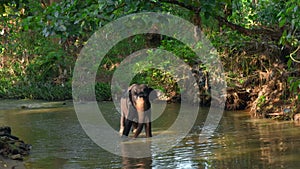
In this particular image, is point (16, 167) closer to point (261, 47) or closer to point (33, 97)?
point (261, 47)

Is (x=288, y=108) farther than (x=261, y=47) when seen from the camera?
No

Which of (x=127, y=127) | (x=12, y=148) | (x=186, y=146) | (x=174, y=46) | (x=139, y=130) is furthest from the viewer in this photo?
(x=174, y=46)

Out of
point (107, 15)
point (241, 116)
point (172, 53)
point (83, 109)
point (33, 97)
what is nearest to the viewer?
point (107, 15)

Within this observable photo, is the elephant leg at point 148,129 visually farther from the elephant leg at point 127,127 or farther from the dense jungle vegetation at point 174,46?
the dense jungle vegetation at point 174,46

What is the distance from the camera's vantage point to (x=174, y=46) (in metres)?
17.5

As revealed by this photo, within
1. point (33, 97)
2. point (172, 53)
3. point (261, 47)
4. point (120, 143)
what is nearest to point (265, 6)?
point (261, 47)

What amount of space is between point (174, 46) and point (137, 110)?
594cm

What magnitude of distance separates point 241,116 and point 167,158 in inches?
235

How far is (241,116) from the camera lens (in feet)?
49.3

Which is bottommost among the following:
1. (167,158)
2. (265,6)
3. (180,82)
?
(167,158)

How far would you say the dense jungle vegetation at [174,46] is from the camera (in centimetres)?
797

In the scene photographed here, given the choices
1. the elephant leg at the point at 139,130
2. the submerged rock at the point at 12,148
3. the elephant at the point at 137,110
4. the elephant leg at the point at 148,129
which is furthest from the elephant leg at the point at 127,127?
the submerged rock at the point at 12,148

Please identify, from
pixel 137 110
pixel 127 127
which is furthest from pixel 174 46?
pixel 127 127

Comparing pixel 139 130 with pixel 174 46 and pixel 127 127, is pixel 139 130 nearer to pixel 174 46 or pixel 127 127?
pixel 127 127
